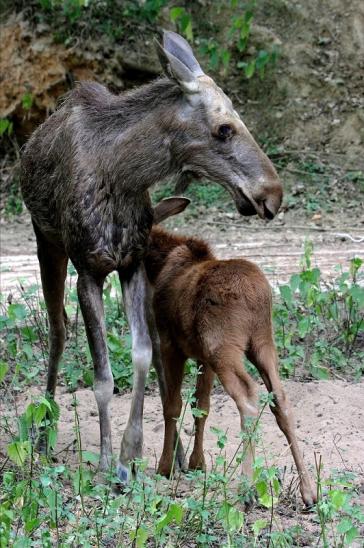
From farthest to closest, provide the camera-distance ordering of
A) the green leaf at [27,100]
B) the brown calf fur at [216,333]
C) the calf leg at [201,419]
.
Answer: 1. the green leaf at [27,100]
2. the calf leg at [201,419]
3. the brown calf fur at [216,333]

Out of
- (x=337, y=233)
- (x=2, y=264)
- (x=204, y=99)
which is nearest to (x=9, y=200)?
(x=2, y=264)

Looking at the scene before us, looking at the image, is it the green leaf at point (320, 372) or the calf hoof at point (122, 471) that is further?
the green leaf at point (320, 372)

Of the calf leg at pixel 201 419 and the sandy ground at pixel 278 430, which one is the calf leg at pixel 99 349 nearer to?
the sandy ground at pixel 278 430

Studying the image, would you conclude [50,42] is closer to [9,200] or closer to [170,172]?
[9,200]

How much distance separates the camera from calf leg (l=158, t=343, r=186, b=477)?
608cm

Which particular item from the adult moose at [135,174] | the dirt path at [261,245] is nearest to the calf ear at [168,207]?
the adult moose at [135,174]


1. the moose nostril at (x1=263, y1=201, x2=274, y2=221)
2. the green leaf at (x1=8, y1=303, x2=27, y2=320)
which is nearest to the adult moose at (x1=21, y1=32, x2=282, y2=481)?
the moose nostril at (x1=263, y1=201, x2=274, y2=221)

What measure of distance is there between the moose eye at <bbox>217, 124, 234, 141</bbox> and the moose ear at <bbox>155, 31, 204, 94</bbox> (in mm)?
286

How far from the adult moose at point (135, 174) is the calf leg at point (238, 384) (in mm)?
640

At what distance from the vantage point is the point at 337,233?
41.3 feet

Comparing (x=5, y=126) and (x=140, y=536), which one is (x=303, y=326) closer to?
(x=140, y=536)

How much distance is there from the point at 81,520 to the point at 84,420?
97.6 inches

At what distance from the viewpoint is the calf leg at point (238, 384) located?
542cm

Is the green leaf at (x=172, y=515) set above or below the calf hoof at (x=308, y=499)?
above
